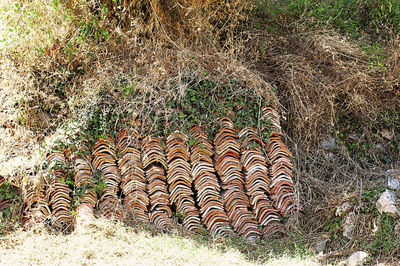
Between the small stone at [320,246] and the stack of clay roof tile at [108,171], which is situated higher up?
the stack of clay roof tile at [108,171]

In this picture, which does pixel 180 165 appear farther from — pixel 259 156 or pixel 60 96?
pixel 60 96

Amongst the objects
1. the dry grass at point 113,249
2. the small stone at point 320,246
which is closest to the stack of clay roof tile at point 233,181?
the dry grass at point 113,249

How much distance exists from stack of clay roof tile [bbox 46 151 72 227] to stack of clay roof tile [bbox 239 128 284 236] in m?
2.19

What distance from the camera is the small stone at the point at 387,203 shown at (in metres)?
4.08

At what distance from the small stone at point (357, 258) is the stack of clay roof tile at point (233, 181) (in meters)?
1.12

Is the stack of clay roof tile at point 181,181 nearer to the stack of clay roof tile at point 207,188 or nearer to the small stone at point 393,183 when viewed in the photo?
the stack of clay roof tile at point 207,188

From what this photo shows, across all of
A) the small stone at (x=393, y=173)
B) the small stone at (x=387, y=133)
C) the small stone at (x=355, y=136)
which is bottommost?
the small stone at (x=393, y=173)

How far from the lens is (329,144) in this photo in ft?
18.4

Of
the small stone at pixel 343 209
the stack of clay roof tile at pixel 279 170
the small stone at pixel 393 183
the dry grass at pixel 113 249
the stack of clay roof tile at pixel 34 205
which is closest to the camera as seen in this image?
the dry grass at pixel 113 249

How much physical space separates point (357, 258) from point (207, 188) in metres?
1.83

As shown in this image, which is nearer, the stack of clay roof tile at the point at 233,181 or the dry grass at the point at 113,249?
the dry grass at the point at 113,249

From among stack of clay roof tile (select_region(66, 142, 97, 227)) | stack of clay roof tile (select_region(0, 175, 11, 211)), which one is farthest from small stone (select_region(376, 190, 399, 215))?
stack of clay roof tile (select_region(0, 175, 11, 211))

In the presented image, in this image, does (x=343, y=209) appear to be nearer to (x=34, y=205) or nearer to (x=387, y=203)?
(x=387, y=203)

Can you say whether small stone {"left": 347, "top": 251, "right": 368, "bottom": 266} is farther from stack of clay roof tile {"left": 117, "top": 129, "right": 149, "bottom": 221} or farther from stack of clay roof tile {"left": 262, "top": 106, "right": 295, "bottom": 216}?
stack of clay roof tile {"left": 117, "top": 129, "right": 149, "bottom": 221}
